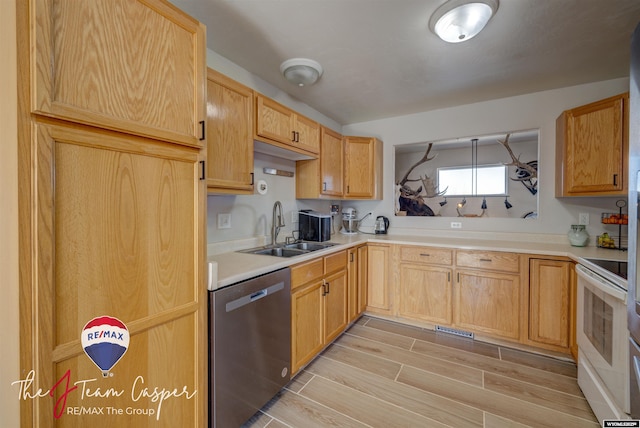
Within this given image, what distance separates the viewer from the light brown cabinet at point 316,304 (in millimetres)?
1830

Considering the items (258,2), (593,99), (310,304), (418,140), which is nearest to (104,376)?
(310,304)

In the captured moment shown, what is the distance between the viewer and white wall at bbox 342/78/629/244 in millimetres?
2426

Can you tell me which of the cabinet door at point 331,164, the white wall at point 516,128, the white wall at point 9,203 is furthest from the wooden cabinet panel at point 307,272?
the white wall at point 516,128

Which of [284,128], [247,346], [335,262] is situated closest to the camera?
[247,346]

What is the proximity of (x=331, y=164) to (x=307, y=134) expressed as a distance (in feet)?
1.74

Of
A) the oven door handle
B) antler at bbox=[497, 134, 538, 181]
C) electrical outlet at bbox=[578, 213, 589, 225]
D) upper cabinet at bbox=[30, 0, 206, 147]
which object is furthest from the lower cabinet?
upper cabinet at bbox=[30, 0, 206, 147]

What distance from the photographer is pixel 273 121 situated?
6.64 feet

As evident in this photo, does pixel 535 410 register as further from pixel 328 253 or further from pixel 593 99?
pixel 593 99

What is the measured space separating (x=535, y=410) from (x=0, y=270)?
260 centimetres

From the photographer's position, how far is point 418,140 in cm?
319

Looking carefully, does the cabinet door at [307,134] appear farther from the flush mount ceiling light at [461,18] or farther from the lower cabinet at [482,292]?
the lower cabinet at [482,292]

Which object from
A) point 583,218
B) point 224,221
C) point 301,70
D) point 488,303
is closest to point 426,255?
point 488,303

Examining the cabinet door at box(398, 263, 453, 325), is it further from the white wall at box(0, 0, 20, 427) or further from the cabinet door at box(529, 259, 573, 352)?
the white wall at box(0, 0, 20, 427)

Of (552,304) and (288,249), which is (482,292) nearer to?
(552,304)
